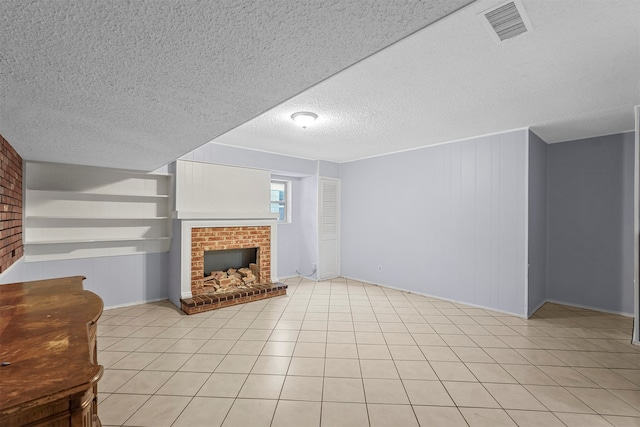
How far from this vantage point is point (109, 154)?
2.97 metres

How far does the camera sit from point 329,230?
5.96m

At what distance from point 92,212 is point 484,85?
4793 mm

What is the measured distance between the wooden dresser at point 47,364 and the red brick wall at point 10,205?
1467 millimetres

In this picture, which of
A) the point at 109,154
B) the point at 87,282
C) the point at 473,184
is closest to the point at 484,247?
the point at 473,184

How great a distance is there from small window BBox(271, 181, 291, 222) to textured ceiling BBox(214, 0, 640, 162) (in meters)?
1.68

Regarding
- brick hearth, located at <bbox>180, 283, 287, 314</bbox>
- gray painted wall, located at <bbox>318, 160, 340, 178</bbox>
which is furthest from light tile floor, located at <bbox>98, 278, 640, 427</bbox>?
gray painted wall, located at <bbox>318, 160, 340, 178</bbox>

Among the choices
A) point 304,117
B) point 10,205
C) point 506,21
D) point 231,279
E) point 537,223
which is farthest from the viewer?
point 231,279

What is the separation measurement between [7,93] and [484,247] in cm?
480

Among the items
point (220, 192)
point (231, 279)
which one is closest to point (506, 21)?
point (220, 192)

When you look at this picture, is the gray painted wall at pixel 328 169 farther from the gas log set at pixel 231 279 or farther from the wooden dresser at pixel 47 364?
the wooden dresser at pixel 47 364

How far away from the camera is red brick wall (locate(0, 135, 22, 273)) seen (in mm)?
2463

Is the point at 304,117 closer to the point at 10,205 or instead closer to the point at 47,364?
the point at 47,364

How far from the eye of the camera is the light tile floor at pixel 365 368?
194 cm

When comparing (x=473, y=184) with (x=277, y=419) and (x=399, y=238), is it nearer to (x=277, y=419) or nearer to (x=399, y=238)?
(x=399, y=238)
